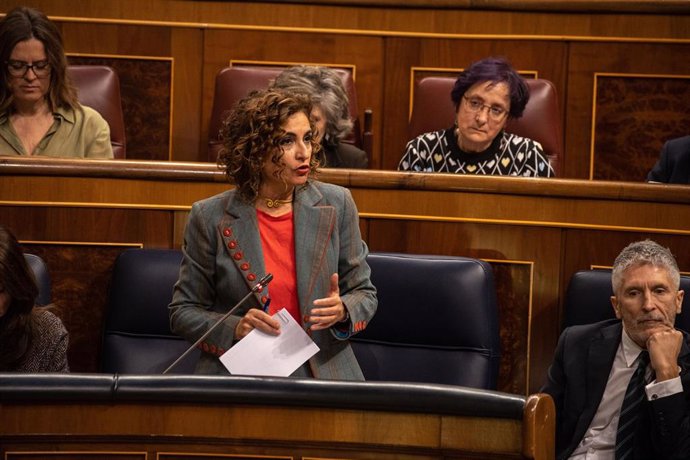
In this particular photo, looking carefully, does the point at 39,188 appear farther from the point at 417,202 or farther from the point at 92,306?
the point at 417,202

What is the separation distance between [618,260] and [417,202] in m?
0.31

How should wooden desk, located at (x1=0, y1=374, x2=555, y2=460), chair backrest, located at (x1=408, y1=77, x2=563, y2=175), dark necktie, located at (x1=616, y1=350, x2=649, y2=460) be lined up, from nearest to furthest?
wooden desk, located at (x1=0, y1=374, x2=555, y2=460) < dark necktie, located at (x1=616, y1=350, x2=649, y2=460) < chair backrest, located at (x1=408, y1=77, x2=563, y2=175)

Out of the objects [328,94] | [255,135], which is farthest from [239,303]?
[328,94]

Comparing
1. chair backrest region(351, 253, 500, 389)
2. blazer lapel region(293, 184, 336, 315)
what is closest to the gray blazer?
blazer lapel region(293, 184, 336, 315)

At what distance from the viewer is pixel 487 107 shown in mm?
1942

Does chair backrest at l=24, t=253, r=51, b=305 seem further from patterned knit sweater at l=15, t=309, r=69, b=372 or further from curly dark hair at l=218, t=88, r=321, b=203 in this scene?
curly dark hair at l=218, t=88, r=321, b=203

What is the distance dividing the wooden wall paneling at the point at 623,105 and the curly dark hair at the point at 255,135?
3.29 ft

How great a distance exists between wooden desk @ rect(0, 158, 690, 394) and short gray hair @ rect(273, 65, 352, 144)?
1.00 feet

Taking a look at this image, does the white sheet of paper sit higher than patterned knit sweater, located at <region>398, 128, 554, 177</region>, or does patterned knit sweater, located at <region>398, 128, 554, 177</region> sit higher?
patterned knit sweater, located at <region>398, 128, 554, 177</region>

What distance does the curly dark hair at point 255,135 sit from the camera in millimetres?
1358

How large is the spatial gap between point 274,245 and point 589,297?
45 cm

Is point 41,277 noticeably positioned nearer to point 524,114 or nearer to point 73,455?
point 73,455

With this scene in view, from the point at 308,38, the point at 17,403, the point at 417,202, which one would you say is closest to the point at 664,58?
the point at 308,38

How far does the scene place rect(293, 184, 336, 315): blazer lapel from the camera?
4.40 feet
